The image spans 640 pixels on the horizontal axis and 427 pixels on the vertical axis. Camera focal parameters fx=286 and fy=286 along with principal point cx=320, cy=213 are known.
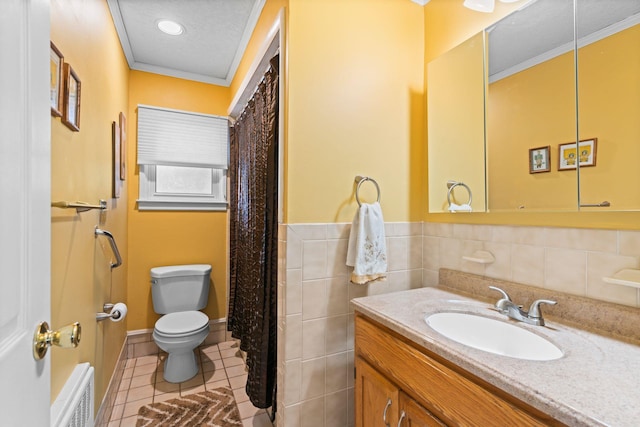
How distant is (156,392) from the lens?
1.95 meters

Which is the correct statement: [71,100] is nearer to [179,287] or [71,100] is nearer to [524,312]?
[179,287]

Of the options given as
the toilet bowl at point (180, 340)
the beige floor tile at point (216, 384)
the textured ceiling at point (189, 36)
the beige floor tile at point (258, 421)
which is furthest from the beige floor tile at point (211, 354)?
the textured ceiling at point (189, 36)

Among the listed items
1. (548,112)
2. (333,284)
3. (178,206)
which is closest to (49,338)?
(333,284)

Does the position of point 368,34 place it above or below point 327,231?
above

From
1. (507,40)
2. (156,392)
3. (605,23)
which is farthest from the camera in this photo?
(156,392)

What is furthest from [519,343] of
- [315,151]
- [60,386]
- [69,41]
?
[69,41]

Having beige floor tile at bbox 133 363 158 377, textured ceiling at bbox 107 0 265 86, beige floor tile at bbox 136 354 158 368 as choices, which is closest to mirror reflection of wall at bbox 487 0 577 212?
textured ceiling at bbox 107 0 265 86

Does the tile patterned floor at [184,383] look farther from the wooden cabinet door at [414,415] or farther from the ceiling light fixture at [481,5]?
the ceiling light fixture at [481,5]

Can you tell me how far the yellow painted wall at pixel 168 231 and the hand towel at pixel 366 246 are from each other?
1.81 meters

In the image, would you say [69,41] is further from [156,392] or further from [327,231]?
[156,392]

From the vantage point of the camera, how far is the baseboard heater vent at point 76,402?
2.97ft

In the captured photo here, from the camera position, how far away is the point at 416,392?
90cm

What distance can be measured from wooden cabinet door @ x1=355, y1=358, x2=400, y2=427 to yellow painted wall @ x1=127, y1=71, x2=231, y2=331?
6.33 ft

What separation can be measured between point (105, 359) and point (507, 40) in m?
2.64
